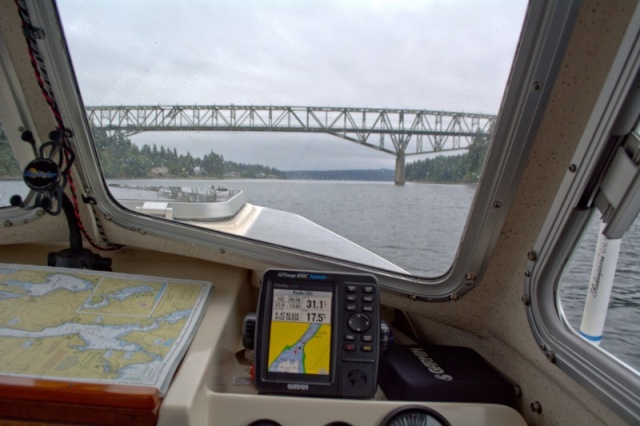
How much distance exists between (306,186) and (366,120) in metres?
0.34

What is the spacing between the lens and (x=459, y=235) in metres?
1.40

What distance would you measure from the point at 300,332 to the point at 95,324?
65cm

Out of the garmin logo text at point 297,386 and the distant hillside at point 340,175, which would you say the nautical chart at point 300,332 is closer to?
the garmin logo text at point 297,386

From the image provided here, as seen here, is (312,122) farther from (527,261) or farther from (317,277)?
(527,261)

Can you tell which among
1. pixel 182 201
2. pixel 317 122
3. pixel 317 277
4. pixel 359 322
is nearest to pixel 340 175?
pixel 317 122

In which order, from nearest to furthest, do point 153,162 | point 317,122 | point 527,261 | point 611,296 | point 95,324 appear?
A: point 611,296 < point 527,261 < point 95,324 < point 317,122 < point 153,162

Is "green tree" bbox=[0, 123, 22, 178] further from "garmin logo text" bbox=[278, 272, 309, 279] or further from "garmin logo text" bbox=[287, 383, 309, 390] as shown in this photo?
"garmin logo text" bbox=[287, 383, 309, 390]

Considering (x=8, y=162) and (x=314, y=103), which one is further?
(x=8, y=162)

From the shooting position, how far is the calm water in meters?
1.18

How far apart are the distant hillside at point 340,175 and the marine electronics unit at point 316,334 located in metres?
0.36

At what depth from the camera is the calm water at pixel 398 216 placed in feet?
3.89

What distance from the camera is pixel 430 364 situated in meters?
1.41

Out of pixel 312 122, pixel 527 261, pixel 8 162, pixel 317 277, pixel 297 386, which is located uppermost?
pixel 312 122

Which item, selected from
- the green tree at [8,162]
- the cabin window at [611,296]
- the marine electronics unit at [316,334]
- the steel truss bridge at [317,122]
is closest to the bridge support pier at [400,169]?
the steel truss bridge at [317,122]
